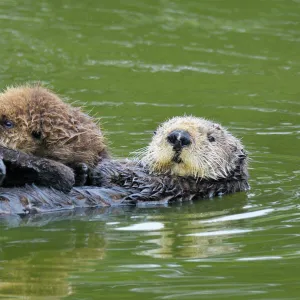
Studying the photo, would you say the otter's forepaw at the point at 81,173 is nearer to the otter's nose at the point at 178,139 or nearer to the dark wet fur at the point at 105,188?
the dark wet fur at the point at 105,188

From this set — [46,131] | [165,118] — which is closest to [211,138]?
[46,131]

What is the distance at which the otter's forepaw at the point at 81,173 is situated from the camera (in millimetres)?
6664

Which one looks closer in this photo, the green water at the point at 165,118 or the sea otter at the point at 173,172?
the green water at the point at 165,118

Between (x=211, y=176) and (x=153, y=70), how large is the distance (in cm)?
478

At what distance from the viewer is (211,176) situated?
724 cm

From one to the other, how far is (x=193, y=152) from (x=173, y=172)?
216 mm

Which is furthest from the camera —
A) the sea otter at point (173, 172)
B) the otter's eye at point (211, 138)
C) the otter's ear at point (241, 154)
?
the otter's ear at point (241, 154)

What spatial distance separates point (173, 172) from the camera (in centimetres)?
711

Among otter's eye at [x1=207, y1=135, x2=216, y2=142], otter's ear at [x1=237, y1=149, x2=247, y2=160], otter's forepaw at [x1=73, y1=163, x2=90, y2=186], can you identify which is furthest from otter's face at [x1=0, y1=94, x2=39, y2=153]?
otter's ear at [x1=237, y1=149, x2=247, y2=160]

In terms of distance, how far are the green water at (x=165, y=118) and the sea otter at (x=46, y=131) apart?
378mm

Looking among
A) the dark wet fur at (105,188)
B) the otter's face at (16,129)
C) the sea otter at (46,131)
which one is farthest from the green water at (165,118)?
the otter's face at (16,129)

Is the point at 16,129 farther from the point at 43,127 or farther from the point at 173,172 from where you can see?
the point at 173,172

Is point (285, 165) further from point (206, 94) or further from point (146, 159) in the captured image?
point (206, 94)

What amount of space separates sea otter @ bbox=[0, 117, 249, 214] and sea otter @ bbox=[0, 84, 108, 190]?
0.18 meters
